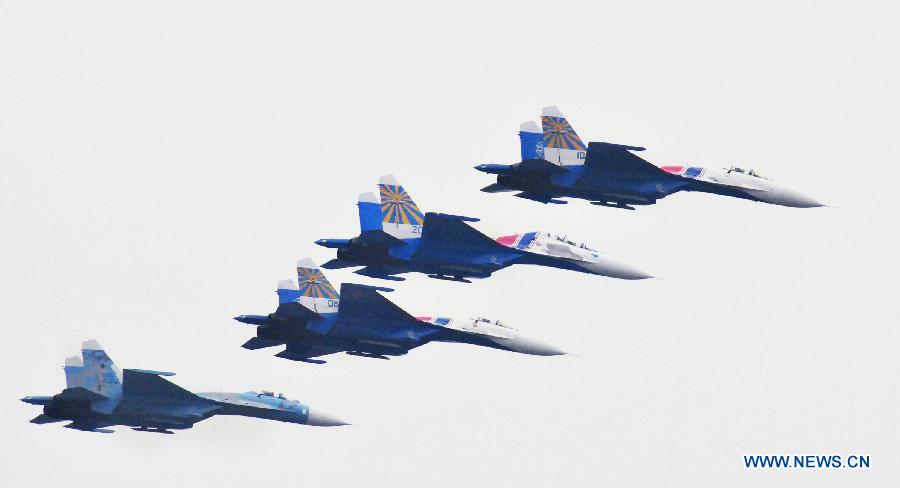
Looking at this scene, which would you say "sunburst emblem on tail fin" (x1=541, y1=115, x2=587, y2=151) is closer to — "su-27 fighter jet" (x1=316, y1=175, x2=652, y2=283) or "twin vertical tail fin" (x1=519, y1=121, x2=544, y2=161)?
"twin vertical tail fin" (x1=519, y1=121, x2=544, y2=161)

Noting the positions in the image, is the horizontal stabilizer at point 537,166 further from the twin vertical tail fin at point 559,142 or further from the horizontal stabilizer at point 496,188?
the horizontal stabilizer at point 496,188

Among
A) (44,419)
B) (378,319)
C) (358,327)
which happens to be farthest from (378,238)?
(44,419)

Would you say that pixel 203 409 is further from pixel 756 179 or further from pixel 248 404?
pixel 756 179

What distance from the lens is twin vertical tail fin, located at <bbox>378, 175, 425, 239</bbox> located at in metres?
104

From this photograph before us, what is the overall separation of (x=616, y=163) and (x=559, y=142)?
337 cm

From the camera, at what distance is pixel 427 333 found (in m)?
104

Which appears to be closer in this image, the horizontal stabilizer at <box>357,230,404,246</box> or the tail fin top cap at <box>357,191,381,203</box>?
the horizontal stabilizer at <box>357,230,404,246</box>

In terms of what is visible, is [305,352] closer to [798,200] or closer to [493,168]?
[493,168]

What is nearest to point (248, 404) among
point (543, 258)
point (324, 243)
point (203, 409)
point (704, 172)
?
point (203, 409)

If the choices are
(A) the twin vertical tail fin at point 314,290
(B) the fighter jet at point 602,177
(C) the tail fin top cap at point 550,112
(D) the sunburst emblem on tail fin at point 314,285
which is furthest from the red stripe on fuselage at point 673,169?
(D) the sunburst emblem on tail fin at point 314,285

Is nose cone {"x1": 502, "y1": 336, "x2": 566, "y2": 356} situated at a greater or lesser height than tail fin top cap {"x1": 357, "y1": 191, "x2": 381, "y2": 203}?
lesser

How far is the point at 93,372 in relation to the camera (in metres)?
105

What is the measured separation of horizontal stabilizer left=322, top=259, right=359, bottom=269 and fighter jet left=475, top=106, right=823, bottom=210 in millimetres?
8260

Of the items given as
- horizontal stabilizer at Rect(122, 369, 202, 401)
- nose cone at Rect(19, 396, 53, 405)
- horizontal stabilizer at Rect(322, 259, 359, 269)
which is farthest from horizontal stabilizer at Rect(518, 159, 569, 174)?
nose cone at Rect(19, 396, 53, 405)
